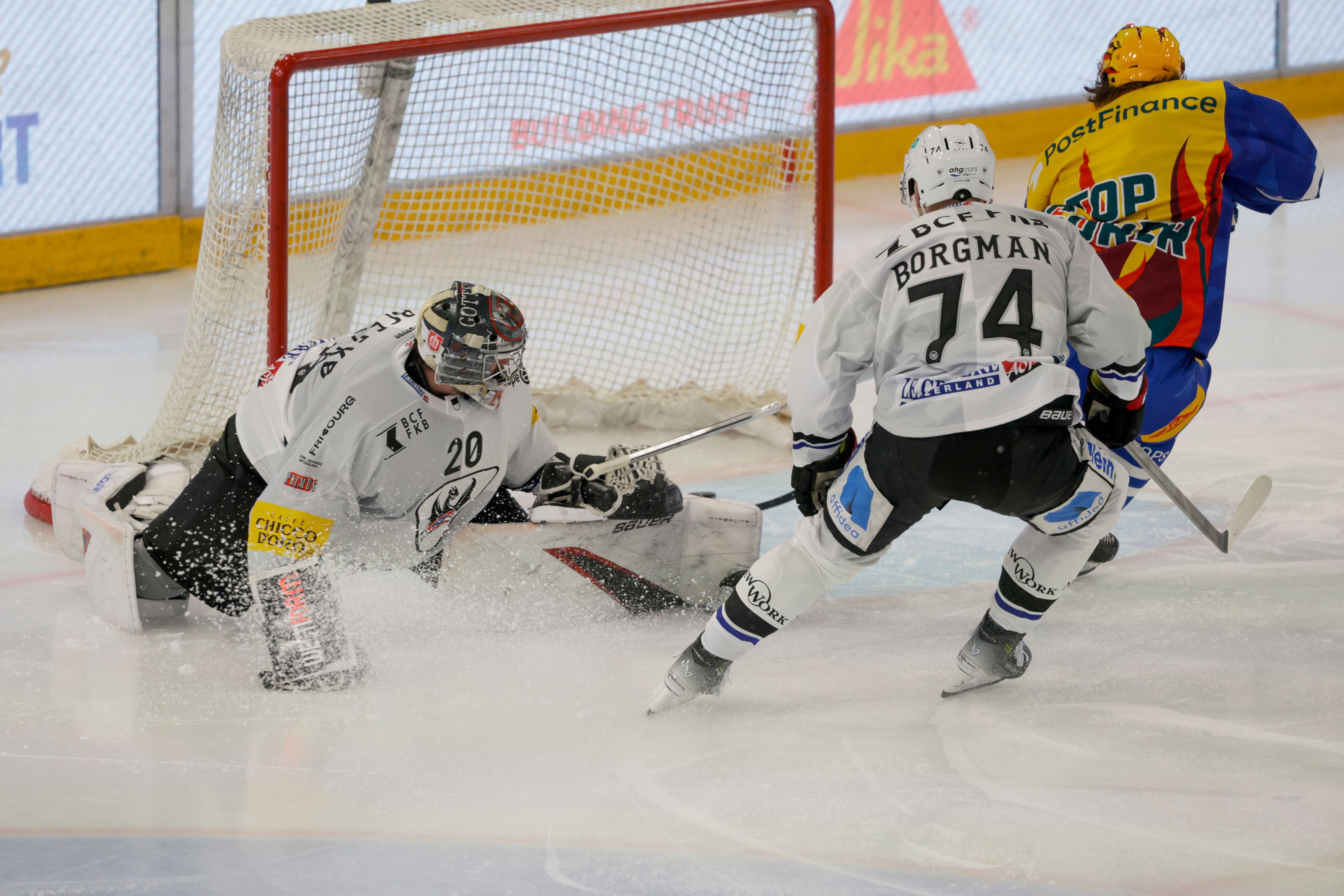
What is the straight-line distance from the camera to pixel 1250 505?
3.46m

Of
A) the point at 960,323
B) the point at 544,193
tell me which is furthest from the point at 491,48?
the point at 960,323

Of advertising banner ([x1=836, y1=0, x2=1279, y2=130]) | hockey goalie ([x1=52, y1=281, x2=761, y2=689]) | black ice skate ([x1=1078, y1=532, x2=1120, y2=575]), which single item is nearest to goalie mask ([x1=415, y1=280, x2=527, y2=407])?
hockey goalie ([x1=52, y1=281, x2=761, y2=689])

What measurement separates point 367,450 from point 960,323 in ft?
3.76

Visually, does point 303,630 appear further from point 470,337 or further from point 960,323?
point 960,323

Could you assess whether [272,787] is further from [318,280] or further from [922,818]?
[318,280]

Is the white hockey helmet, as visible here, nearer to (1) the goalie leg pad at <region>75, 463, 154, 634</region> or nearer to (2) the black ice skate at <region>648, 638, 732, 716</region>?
(2) the black ice skate at <region>648, 638, 732, 716</region>

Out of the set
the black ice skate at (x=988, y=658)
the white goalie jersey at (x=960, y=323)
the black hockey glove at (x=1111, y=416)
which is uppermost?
the white goalie jersey at (x=960, y=323)

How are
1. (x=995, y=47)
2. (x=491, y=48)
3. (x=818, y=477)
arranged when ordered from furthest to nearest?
(x=995, y=47) → (x=491, y=48) → (x=818, y=477)

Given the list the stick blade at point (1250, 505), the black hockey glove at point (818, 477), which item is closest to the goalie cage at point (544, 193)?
the stick blade at point (1250, 505)

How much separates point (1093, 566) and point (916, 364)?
127cm

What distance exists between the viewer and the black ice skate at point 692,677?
9.20 feet

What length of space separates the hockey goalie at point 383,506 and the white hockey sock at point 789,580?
0.61 m

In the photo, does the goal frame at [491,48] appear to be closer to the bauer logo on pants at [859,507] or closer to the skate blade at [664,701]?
the skate blade at [664,701]

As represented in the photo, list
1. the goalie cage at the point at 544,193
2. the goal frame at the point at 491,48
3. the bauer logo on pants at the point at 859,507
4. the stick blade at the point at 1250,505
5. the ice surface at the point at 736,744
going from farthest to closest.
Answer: the goalie cage at the point at 544,193
the goal frame at the point at 491,48
the stick blade at the point at 1250,505
the bauer logo on pants at the point at 859,507
the ice surface at the point at 736,744
